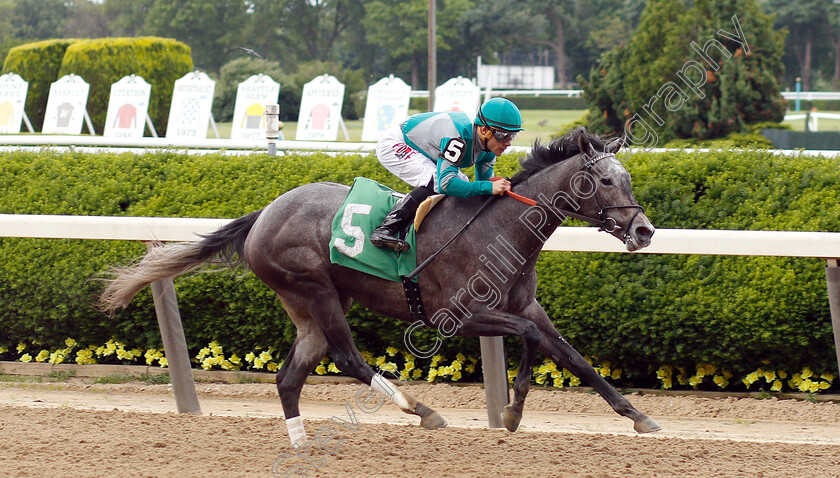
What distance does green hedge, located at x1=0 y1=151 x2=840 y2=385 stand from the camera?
5008 millimetres

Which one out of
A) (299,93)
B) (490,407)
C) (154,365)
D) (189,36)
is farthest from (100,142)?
(189,36)

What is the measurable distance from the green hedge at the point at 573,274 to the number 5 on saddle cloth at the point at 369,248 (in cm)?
72

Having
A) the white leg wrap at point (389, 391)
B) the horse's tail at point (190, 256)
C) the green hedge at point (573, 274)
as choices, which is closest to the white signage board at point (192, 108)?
the green hedge at point (573, 274)

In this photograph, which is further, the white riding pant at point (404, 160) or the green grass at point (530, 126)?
the green grass at point (530, 126)

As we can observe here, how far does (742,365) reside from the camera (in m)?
5.09

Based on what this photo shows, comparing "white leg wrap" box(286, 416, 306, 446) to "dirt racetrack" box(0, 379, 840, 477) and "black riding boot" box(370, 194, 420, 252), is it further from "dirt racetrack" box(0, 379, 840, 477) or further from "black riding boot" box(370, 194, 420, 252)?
"black riding boot" box(370, 194, 420, 252)

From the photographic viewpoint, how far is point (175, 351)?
4781mm

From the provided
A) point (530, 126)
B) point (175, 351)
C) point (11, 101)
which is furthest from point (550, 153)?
point (530, 126)

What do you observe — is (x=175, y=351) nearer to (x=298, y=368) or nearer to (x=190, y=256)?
(x=190, y=256)

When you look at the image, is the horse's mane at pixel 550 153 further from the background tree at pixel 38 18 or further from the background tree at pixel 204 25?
the background tree at pixel 38 18

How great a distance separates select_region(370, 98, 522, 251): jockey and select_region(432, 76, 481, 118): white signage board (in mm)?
9329

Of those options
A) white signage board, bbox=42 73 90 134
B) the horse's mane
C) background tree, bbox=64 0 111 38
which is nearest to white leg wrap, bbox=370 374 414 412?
the horse's mane

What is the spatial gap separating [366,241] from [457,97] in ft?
32.5

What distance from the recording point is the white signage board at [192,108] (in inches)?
508
